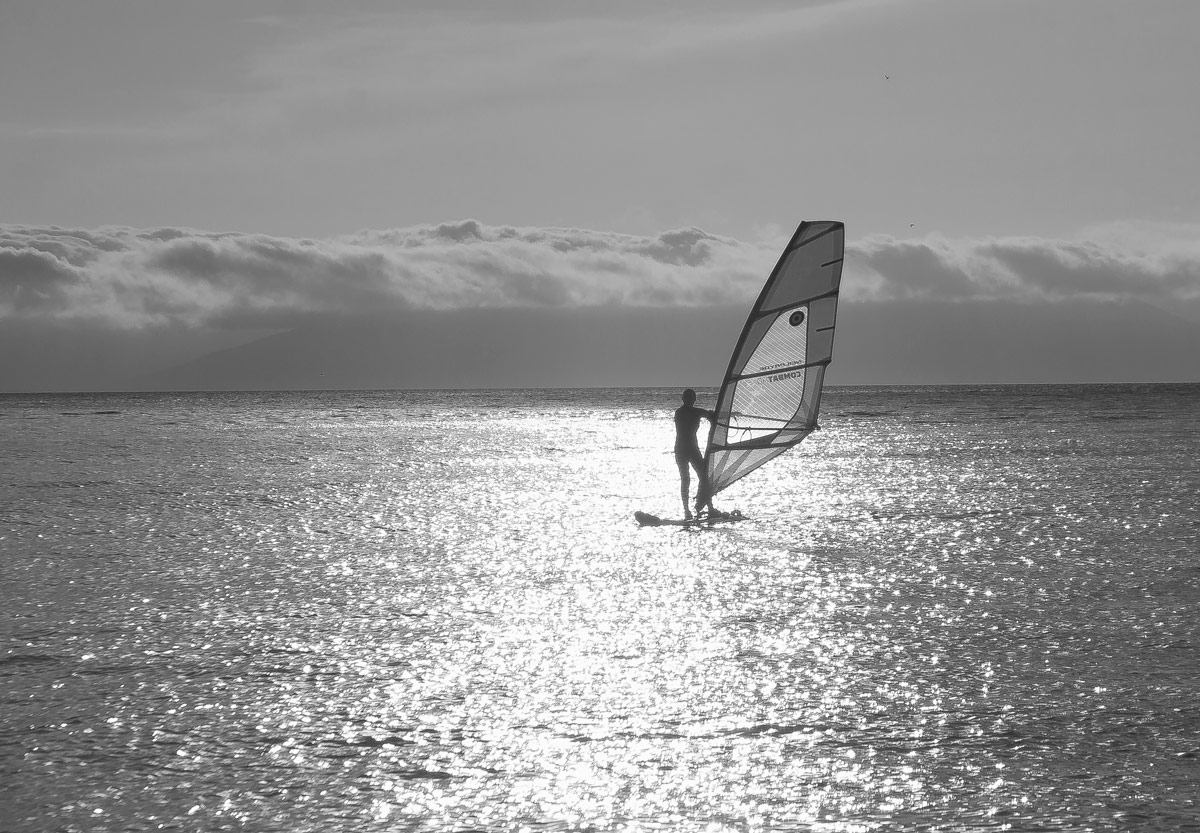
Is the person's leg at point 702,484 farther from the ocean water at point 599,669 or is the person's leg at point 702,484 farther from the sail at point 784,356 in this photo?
the ocean water at point 599,669

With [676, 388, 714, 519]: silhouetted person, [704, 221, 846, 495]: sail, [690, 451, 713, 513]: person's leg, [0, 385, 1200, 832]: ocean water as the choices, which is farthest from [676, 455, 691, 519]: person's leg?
[0, 385, 1200, 832]: ocean water

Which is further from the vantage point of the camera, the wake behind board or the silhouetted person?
the silhouetted person

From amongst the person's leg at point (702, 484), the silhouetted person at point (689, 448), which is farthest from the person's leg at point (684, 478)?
the person's leg at point (702, 484)

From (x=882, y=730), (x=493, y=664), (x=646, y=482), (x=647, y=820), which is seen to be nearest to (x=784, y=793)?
(x=647, y=820)

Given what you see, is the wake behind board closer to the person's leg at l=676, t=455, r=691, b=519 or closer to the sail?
the person's leg at l=676, t=455, r=691, b=519

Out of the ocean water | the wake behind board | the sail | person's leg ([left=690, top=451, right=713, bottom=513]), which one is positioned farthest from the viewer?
person's leg ([left=690, top=451, right=713, bottom=513])

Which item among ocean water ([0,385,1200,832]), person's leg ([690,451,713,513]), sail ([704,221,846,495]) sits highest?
sail ([704,221,846,495])

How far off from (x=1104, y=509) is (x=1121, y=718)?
33.5ft

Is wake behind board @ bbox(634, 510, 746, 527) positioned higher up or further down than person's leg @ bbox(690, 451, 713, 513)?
further down

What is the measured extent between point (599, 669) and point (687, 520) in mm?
7424

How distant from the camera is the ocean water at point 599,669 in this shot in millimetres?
4645

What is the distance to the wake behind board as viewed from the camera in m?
13.9

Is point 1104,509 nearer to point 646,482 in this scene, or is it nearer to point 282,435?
point 646,482

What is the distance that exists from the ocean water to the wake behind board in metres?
0.48
